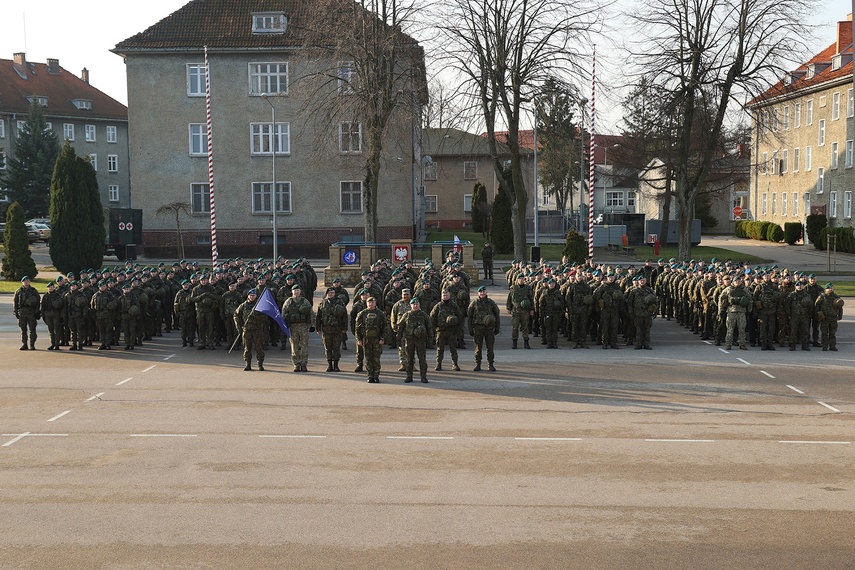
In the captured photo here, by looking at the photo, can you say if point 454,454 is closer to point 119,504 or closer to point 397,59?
point 119,504

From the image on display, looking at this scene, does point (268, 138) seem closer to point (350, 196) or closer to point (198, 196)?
point (198, 196)

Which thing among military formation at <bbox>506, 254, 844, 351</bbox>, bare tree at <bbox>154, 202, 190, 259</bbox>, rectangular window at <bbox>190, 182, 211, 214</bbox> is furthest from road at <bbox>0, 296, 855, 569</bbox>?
rectangular window at <bbox>190, 182, 211, 214</bbox>

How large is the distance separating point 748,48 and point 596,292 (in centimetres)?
2328

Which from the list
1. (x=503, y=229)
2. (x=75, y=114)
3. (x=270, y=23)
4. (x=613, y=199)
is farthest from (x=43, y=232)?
(x=613, y=199)

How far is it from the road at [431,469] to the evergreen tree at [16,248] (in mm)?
20048

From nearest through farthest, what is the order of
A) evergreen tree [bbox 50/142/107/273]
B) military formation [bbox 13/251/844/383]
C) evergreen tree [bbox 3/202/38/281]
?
military formation [bbox 13/251/844/383]
evergreen tree [bbox 3/202/38/281]
evergreen tree [bbox 50/142/107/273]

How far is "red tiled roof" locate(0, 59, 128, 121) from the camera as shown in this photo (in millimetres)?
79125

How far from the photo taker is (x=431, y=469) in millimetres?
10945

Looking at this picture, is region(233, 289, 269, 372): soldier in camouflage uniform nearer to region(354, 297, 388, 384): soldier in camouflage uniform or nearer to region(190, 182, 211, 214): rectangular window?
region(354, 297, 388, 384): soldier in camouflage uniform

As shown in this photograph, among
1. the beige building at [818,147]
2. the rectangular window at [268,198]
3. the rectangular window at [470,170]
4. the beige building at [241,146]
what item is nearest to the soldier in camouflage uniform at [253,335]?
the beige building at [241,146]

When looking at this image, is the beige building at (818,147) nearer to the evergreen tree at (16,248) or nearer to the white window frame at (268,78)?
the white window frame at (268,78)

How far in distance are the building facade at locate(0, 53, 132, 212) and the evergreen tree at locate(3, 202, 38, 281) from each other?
46492 millimetres

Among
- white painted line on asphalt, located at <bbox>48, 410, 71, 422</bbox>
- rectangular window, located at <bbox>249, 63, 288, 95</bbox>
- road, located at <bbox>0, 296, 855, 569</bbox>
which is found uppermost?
rectangular window, located at <bbox>249, 63, 288, 95</bbox>

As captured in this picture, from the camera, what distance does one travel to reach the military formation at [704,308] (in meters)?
20.5
